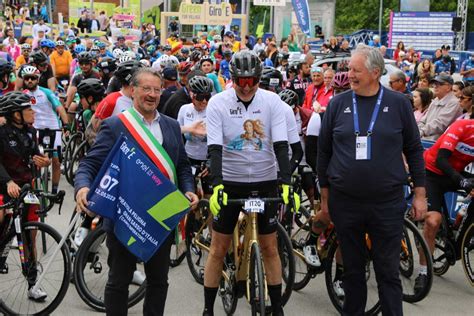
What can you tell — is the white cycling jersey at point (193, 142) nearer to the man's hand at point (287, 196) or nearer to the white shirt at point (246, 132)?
the white shirt at point (246, 132)

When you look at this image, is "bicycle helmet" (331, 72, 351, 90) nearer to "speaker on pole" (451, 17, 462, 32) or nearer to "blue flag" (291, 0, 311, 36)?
"blue flag" (291, 0, 311, 36)

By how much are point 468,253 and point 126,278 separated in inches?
143

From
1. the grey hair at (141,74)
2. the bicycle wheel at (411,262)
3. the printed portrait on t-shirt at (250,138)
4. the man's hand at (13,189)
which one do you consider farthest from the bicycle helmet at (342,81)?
the man's hand at (13,189)

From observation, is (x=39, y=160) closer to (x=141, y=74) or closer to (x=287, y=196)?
(x=141, y=74)

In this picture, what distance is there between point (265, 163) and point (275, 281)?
844mm

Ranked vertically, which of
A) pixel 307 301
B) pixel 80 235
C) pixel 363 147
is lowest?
pixel 307 301

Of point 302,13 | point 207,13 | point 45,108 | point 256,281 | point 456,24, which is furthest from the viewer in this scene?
point 456,24

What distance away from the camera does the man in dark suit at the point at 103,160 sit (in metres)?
4.92

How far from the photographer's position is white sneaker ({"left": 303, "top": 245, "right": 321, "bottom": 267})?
6891 millimetres

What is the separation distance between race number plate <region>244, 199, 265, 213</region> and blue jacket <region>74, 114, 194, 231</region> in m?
0.46

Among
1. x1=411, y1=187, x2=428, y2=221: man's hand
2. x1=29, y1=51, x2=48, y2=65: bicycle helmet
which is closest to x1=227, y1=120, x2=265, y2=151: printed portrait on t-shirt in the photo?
x1=411, y1=187, x2=428, y2=221: man's hand

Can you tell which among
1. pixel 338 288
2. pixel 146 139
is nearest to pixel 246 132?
pixel 146 139

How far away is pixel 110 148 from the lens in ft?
16.2

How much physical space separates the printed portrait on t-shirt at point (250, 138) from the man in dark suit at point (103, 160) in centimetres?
66
